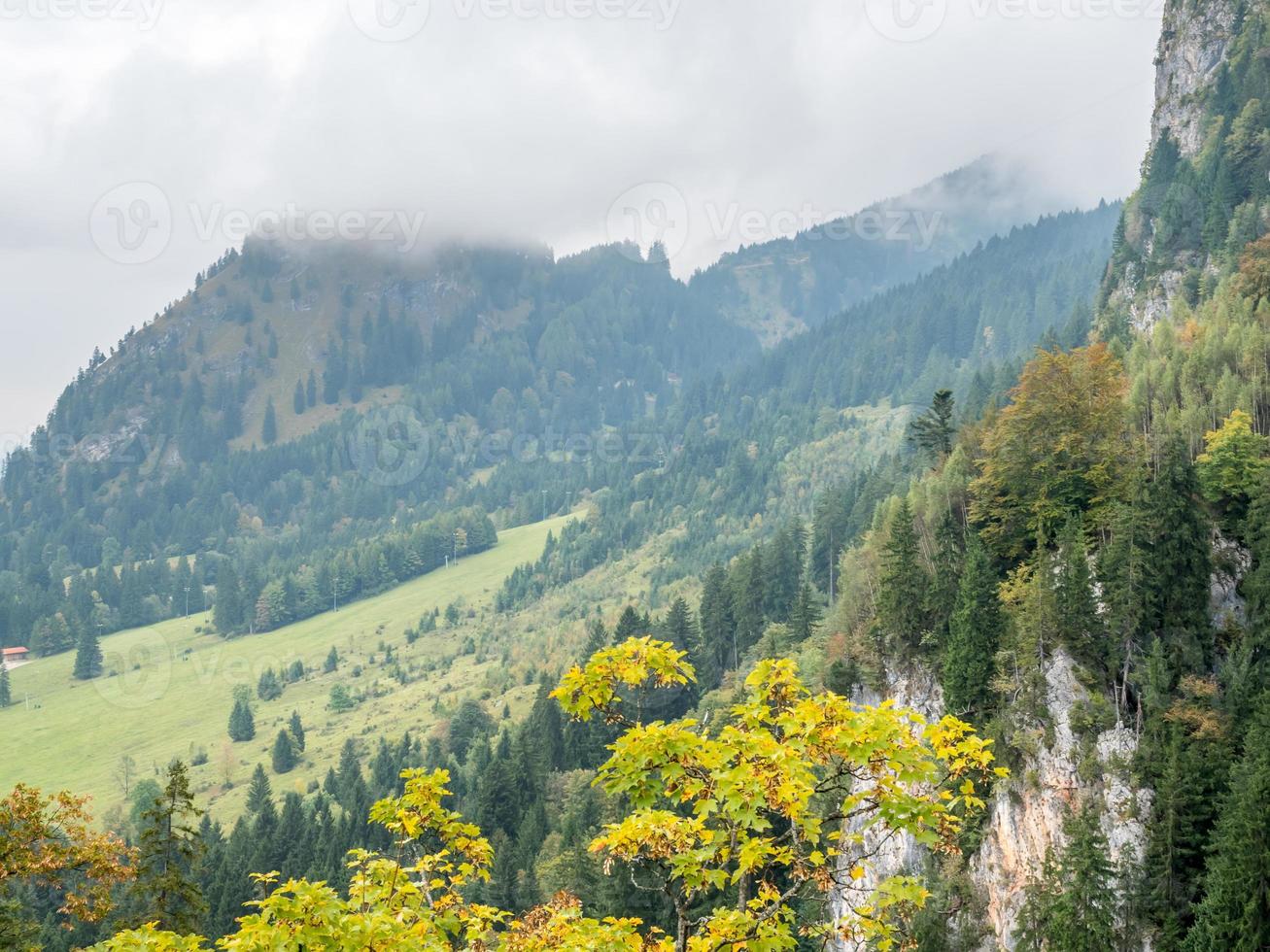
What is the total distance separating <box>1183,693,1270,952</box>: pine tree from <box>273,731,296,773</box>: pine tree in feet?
505

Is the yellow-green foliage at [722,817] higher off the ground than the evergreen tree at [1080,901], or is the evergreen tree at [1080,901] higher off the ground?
the yellow-green foliage at [722,817]

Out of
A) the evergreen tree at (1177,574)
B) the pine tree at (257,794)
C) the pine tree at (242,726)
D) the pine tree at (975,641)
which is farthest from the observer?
the pine tree at (242,726)

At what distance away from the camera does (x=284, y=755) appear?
17062 centimetres

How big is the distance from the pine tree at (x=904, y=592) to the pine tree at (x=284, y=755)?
131 m

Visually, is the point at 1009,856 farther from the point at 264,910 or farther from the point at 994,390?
the point at 994,390

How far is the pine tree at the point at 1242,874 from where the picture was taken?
Result: 1725 inches

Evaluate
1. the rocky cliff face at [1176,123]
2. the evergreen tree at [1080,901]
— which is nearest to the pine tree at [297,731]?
the evergreen tree at [1080,901]

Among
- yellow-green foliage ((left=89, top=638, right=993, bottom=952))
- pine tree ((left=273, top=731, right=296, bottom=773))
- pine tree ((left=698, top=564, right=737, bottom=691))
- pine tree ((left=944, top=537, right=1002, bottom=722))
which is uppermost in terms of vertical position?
yellow-green foliage ((left=89, top=638, right=993, bottom=952))

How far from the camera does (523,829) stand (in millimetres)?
98188

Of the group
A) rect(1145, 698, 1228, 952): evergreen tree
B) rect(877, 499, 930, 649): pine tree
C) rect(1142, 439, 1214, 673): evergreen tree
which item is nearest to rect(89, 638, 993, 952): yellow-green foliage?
rect(1145, 698, 1228, 952): evergreen tree

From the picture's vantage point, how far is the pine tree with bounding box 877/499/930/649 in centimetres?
7138

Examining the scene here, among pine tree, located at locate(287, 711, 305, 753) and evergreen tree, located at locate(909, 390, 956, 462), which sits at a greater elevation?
evergreen tree, located at locate(909, 390, 956, 462)

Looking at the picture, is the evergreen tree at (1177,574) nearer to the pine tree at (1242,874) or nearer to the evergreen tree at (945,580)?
the pine tree at (1242,874)

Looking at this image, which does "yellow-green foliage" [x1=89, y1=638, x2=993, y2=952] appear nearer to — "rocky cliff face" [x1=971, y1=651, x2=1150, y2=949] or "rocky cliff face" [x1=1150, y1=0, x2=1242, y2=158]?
"rocky cliff face" [x1=971, y1=651, x2=1150, y2=949]
